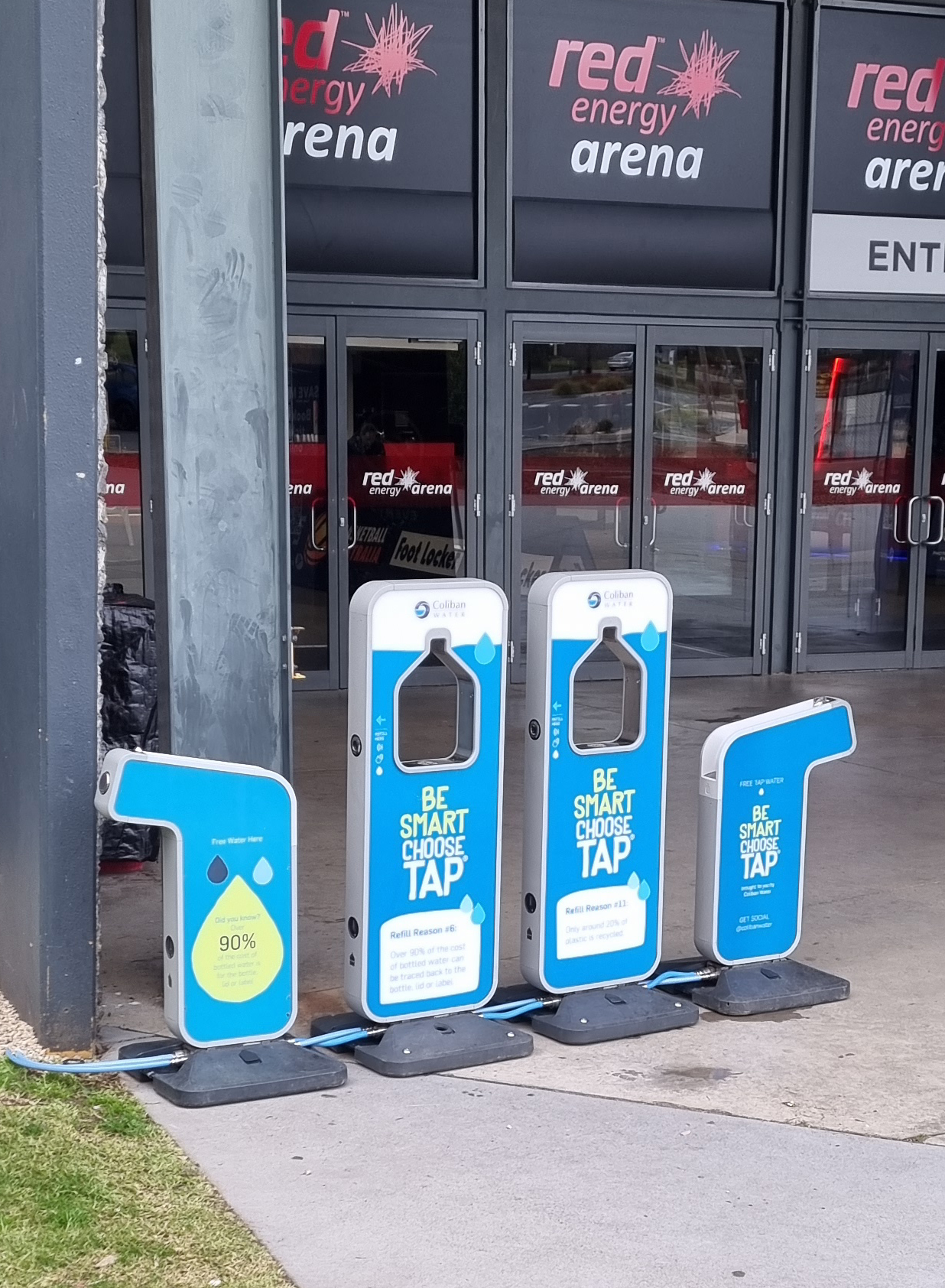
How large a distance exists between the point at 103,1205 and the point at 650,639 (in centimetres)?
220

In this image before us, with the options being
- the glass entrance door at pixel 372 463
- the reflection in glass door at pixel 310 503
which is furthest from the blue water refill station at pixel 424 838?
the glass entrance door at pixel 372 463

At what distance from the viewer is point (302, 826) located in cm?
693

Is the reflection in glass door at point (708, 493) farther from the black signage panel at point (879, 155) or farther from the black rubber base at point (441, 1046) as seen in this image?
the black rubber base at point (441, 1046)

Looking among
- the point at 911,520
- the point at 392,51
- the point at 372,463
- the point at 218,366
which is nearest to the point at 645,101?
the point at 392,51

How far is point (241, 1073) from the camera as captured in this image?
401 cm

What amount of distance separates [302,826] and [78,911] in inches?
109

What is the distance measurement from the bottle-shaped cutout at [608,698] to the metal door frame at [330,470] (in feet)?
5.53

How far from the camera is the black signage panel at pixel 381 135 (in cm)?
991

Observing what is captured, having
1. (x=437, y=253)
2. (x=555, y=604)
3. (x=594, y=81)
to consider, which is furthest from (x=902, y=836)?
(x=594, y=81)

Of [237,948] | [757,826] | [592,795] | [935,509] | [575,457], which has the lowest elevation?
[237,948]

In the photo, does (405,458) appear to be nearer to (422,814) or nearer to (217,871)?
(422,814)

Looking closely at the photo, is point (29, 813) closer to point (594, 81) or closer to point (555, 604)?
point (555, 604)

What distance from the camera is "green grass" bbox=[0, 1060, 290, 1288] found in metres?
3.07

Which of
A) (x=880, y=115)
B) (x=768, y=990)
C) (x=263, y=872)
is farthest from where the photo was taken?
(x=880, y=115)
